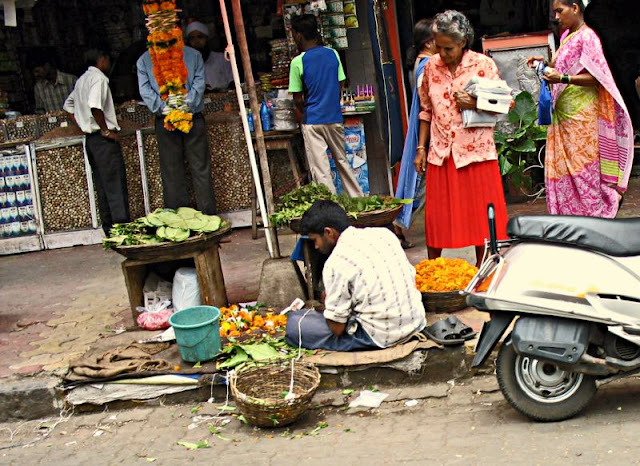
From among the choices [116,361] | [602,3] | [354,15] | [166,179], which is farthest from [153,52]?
[602,3]

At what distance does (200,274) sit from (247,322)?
0.52m

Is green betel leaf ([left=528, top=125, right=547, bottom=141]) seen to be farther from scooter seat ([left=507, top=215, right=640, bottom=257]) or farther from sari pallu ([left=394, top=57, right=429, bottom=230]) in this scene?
scooter seat ([left=507, top=215, right=640, bottom=257])

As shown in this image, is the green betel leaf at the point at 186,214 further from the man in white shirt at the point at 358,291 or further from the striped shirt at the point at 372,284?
the striped shirt at the point at 372,284

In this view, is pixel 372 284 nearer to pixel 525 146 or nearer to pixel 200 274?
pixel 200 274

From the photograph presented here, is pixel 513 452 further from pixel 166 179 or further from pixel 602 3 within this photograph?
pixel 602 3

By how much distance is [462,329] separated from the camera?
5520 mm

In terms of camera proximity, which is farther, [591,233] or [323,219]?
[323,219]

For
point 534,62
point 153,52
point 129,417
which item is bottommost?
point 129,417

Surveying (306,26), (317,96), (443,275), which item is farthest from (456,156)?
(306,26)

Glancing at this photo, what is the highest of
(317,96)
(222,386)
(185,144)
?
(317,96)

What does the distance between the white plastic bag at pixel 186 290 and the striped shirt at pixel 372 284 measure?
5.01 feet

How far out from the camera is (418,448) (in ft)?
14.8

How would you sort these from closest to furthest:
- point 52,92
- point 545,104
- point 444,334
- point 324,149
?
point 444,334, point 545,104, point 324,149, point 52,92

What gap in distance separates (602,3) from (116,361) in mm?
8381
